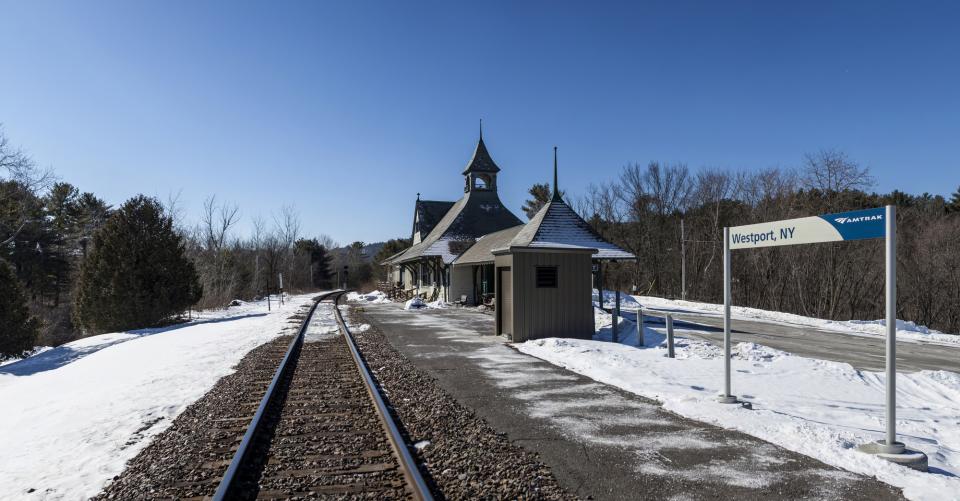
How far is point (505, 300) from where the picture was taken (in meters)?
14.8

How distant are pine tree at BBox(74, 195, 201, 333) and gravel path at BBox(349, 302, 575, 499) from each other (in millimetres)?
16290

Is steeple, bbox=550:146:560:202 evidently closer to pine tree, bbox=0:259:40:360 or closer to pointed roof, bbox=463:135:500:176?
pine tree, bbox=0:259:40:360

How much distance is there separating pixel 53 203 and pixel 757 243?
5667cm

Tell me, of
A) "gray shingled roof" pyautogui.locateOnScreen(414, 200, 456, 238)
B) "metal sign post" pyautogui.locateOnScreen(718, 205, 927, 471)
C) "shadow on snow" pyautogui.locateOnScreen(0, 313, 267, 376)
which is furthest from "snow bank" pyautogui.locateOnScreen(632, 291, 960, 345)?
"shadow on snow" pyautogui.locateOnScreen(0, 313, 267, 376)

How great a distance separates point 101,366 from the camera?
37.4 feet

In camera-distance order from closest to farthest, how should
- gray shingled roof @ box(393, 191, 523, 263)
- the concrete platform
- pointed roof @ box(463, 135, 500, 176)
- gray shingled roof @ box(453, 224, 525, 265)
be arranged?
the concrete platform, gray shingled roof @ box(453, 224, 525, 265), gray shingled roof @ box(393, 191, 523, 263), pointed roof @ box(463, 135, 500, 176)

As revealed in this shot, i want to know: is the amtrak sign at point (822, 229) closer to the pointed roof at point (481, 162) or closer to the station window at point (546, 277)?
the station window at point (546, 277)

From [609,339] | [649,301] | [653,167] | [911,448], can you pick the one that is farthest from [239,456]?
[653,167]

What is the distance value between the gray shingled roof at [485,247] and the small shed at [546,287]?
9081mm

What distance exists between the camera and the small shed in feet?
45.3

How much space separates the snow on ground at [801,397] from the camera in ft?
16.6

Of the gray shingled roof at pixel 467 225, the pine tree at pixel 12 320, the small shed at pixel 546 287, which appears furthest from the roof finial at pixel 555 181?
the pine tree at pixel 12 320

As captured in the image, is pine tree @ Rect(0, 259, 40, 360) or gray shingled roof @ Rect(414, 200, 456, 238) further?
gray shingled roof @ Rect(414, 200, 456, 238)

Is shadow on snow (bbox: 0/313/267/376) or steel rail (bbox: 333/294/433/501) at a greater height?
steel rail (bbox: 333/294/433/501)
